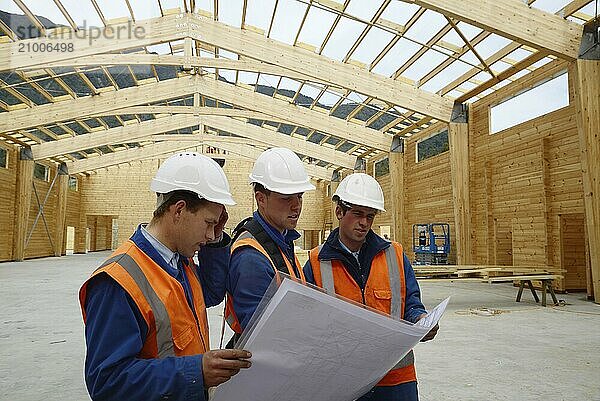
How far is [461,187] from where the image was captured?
588 inches

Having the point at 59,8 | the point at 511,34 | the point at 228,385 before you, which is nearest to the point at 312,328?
the point at 228,385

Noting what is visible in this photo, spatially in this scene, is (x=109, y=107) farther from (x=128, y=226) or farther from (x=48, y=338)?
(x=128, y=226)

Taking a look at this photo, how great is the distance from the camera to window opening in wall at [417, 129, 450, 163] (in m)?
17.8

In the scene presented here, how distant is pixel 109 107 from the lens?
17.0 m

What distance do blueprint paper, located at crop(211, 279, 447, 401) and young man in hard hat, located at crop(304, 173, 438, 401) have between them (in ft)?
2.07

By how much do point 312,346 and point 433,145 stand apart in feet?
58.4

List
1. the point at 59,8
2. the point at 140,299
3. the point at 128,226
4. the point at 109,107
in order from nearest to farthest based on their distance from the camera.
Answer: the point at 140,299 → the point at 59,8 → the point at 109,107 → the point at 128,226

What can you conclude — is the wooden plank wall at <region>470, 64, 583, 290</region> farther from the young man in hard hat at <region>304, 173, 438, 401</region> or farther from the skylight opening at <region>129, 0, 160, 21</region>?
the young man in hard hat at <region>304, 173, 438, 401</region>

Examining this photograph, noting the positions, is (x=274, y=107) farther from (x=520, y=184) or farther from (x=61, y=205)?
(x=61, y=205)

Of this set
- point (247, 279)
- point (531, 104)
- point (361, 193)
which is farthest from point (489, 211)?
point (247, 279)

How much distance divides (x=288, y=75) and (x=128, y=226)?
755 inches

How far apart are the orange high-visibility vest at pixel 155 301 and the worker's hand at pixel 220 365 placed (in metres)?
0.19

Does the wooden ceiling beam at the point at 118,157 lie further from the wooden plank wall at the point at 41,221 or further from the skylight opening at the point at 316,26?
the skylight opening at the point at 316,26

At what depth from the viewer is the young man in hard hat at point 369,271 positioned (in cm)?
234
